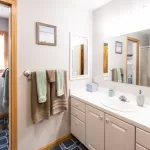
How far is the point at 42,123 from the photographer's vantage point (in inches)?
67.1

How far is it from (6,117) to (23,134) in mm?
1512

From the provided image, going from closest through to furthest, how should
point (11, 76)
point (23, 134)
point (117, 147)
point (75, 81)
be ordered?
1. point (117, 147)
2. point (11, 76)
3. point (23, 134)
4. point (75, 81)

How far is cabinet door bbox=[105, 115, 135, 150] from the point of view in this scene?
1.04m

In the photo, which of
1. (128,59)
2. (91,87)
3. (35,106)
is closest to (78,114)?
(91,87)

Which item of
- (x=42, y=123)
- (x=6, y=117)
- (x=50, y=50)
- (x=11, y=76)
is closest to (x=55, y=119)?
(x=42, y=123)

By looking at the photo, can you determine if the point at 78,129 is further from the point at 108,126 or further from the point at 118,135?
the point at 118,135

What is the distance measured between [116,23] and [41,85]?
1.43 metres

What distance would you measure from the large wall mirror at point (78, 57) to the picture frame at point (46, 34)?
12.7 inches

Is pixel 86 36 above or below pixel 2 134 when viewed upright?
above

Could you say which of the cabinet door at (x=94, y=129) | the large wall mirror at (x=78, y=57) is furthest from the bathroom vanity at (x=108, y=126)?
the large wall mirror at (x=78, y=57)

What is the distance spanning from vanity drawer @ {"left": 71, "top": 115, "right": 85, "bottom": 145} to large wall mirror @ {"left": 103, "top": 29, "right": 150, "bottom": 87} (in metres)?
0.82

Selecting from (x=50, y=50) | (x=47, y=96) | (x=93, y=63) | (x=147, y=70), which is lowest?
(x=47, y=96)

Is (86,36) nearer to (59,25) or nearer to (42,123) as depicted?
(59,25)

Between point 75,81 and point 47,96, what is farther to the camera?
point 75,81
